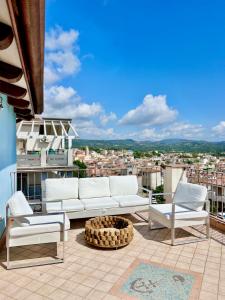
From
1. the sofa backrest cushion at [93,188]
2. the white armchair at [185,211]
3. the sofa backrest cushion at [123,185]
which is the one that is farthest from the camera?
the sofa backrest cushion at [123,185]

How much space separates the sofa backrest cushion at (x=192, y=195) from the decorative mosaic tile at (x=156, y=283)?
4.47ft

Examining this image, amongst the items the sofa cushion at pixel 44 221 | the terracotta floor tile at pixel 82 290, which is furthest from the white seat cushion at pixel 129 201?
the terracotta floor tile at pixel 82 290

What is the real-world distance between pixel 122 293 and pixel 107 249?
113 centimetres

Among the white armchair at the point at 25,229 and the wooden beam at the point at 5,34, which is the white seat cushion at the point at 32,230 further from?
the wooden beam at the point at 5,34

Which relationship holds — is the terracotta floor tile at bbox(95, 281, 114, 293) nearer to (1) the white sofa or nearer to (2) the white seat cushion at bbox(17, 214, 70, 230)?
(2) the white seat cushion at bbox(17, 214, 70, 230)

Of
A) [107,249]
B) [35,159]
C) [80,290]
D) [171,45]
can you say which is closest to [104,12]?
[171,45]

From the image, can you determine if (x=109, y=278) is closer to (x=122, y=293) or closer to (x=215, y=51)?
(x=122, y=293)

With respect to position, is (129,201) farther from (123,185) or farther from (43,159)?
Answer: (43,159)

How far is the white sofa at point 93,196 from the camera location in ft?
14.9

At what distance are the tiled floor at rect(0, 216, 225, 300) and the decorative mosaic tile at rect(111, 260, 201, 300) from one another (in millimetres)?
101

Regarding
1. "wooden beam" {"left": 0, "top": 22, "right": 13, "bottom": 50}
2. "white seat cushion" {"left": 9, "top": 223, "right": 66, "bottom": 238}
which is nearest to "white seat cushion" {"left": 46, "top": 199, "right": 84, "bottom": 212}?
"white seat cushion" {"left": 9, "top": 223, "right": 66, "bottom": 238}

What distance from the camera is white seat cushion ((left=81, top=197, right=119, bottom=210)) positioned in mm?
4582

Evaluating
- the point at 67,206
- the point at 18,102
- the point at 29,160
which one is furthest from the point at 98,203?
the point at 29,160

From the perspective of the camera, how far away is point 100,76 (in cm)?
1487
